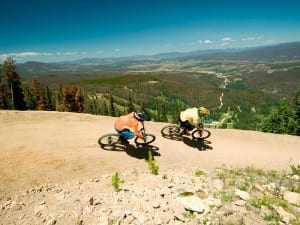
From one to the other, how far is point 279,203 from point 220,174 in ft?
10.2

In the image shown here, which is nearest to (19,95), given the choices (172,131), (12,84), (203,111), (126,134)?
(12,84)

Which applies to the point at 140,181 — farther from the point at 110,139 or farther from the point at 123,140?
the point at 110,139

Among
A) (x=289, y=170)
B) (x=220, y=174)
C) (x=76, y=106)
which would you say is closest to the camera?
(x=220, y=174)

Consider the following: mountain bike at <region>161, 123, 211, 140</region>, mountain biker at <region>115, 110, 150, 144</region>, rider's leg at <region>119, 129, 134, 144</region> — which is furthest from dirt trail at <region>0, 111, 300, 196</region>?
mountain biker at <region>115, 110, 150, 144</region>

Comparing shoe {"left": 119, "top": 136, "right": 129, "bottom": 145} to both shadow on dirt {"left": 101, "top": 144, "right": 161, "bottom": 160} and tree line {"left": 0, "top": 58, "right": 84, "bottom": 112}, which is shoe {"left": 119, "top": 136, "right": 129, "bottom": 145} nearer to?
shadow on dirt {"left": 101, "top": 144, "right": 161, "bottom": 160}

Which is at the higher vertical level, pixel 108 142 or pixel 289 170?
pixel 108 142

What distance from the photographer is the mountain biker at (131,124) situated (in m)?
14.4

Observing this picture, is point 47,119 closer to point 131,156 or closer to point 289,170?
point 131,156

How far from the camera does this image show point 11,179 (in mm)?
11383

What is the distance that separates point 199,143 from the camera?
18.4m

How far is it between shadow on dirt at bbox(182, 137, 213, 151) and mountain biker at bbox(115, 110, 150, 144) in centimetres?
471

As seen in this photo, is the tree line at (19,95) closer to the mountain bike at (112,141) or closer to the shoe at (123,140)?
the mountain bike at (112,141)

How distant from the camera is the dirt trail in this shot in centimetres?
1245

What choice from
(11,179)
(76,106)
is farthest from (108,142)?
(76,106)
